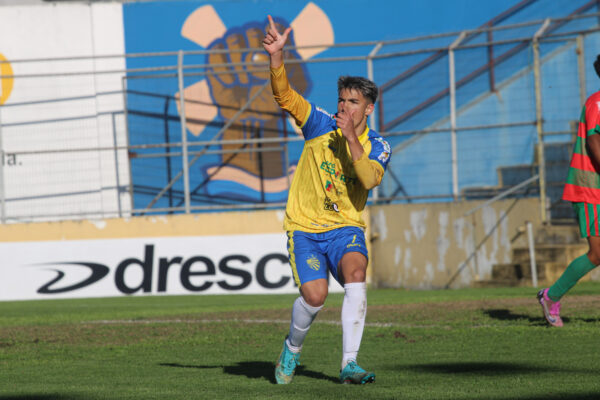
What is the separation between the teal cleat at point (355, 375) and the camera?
5367mm

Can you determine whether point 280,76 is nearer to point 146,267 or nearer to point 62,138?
point 146,267

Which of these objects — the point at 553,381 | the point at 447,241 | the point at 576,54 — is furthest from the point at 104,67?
the point at 553,381

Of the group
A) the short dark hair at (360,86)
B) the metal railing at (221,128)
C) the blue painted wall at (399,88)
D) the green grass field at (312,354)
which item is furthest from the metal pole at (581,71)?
the short dark hair at (360,86)

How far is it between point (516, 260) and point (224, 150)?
6.63 m

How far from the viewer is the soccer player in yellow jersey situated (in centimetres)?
566

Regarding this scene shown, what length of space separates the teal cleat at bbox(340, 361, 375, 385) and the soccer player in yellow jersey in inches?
1.5

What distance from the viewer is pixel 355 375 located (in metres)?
5.39

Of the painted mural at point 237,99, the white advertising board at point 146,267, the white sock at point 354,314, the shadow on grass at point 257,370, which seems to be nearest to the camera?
the white sock at point 354,314

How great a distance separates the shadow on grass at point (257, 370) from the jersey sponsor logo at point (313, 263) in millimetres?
705

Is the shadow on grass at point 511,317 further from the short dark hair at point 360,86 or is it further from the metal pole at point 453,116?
the metal pole at point 453,116

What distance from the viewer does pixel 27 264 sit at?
59.1 ft

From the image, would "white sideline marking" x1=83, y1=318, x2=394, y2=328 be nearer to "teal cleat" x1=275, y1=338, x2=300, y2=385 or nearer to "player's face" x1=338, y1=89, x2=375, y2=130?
"teal cleat" x1=275, y1=338, x2=300, y2=385

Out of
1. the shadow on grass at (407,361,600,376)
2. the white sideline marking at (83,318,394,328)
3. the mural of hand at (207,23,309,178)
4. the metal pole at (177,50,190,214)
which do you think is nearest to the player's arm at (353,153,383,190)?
the shadow on grass at (407,361,600,376)

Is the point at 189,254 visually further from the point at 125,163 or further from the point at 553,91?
the point at 553,91
